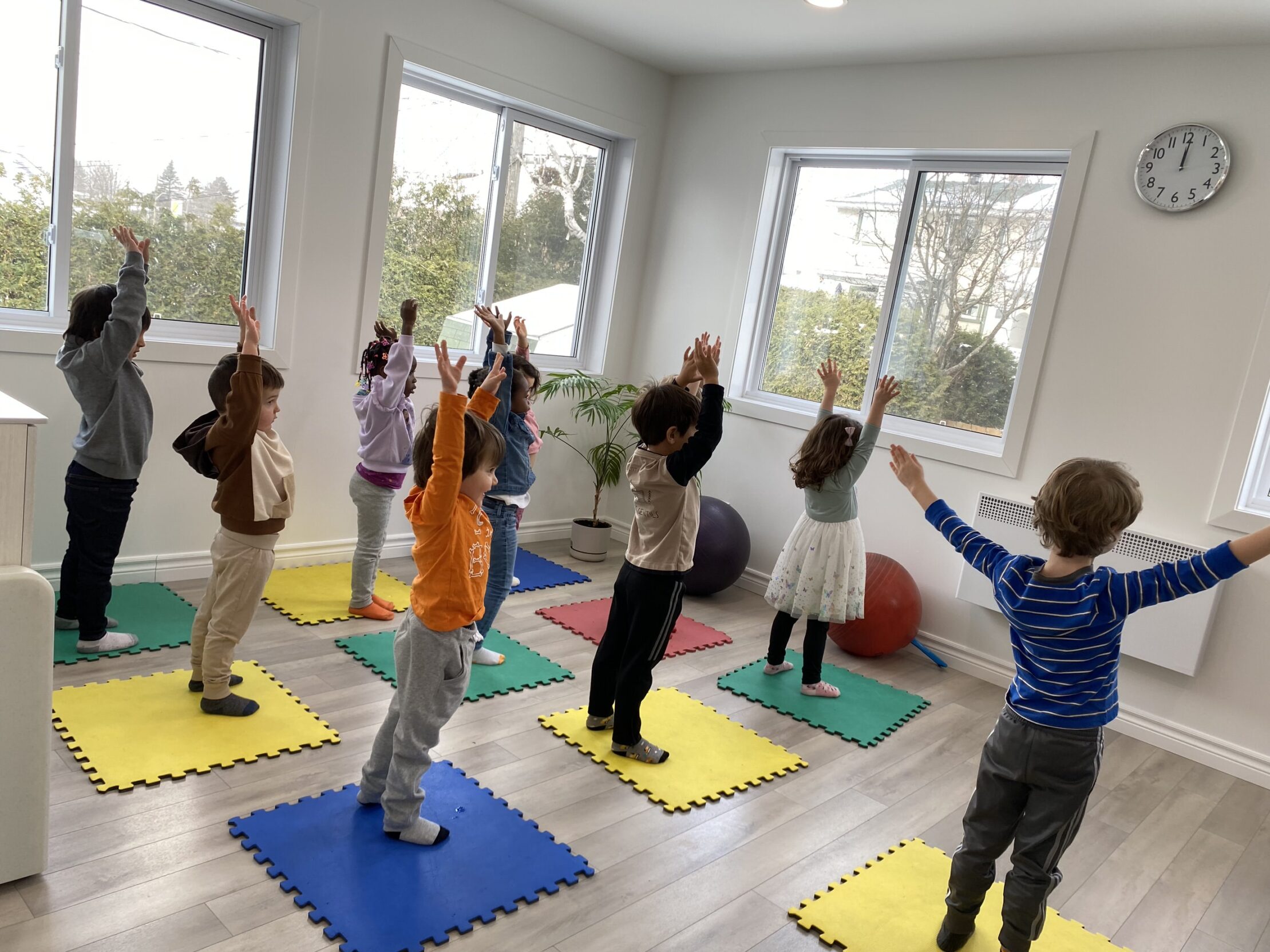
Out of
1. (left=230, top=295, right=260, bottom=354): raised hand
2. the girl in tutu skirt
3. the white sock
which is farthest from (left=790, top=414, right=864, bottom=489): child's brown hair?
the white sock

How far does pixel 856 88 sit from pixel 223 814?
13.4 ft

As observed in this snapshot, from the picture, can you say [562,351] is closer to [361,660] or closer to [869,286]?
[869,286]

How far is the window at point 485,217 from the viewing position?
4.32 meters

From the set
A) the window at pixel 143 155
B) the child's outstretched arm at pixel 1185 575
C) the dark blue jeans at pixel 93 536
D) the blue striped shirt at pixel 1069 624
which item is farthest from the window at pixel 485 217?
the child's outstretched arm at pixel 1185 575

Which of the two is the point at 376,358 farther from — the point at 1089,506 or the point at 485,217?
the point at 1089,506

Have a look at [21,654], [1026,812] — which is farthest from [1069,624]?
[21,654]

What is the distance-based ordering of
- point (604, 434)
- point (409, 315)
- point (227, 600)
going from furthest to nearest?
point (604, 434)
point (409, 315)
point (227, 600)

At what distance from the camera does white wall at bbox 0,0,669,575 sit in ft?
11.1

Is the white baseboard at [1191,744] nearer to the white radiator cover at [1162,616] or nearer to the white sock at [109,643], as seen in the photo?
the white radiator cover at [1162,616]

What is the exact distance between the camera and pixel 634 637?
272cm

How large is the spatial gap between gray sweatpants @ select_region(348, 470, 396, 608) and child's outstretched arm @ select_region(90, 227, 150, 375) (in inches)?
39.4

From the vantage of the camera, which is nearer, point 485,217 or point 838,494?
point 838,494

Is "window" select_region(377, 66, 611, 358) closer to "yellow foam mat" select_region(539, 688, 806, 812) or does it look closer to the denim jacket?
the denim jacket

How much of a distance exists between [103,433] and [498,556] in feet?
4.30
